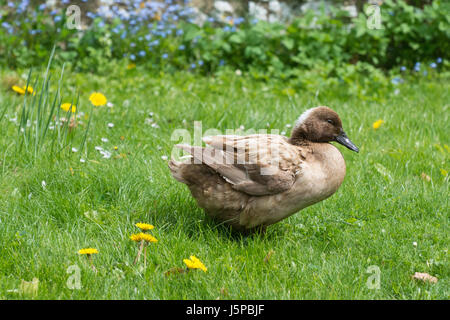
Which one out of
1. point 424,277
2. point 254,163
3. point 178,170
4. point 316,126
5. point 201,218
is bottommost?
point 201,218

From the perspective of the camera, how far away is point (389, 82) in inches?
271

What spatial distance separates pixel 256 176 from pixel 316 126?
0.55 metres

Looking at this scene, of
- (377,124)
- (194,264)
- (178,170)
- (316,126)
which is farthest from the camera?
(377,124)

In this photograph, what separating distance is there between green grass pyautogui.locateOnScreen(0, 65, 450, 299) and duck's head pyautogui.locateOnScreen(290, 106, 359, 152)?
0.58 meters

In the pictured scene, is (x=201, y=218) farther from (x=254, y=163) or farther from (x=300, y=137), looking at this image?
(x=300, y=137)

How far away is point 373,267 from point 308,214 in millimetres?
856

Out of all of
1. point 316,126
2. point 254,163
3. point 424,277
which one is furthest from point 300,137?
point 424,277

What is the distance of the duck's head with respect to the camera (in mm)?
3527

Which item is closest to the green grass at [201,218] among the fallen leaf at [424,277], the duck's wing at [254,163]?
the fallen leaf at [424,277]

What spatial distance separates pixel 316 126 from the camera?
352 cm

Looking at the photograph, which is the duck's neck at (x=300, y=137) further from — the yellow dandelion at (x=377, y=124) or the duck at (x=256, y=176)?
the yellow dandelion at (x=377, y=124)

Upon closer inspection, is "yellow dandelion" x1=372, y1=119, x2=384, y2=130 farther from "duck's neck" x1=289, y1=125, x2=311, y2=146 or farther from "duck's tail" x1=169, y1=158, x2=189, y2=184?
"duck's tail" x1=169, y1=158, x2=189, y2=184
